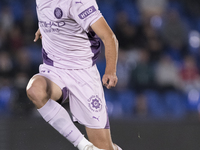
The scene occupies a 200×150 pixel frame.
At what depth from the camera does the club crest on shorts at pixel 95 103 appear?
316 cm

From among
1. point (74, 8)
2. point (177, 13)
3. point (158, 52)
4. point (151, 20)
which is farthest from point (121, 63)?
point (74, 8)

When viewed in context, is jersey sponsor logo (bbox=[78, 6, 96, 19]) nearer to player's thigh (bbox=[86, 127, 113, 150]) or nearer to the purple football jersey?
the purple football jersey

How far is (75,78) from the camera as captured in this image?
126 inches

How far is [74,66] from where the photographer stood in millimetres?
3219

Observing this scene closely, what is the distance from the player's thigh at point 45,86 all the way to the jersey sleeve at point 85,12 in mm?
578

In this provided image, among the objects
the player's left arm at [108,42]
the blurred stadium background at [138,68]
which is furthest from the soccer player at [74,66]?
the blurred stadium background at [138,68]

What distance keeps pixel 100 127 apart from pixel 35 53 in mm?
3452

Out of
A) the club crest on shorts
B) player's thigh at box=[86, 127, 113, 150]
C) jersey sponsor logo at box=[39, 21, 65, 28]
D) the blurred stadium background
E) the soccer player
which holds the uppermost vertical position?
jersey sponsor logo at box=[39, 21, 65, 28]

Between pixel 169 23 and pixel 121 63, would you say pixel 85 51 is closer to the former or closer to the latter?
pixel 121 63

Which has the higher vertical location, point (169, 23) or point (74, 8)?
point (74, 8)

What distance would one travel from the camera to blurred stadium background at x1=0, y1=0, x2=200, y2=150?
15.7 ft

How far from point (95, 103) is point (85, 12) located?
820mm

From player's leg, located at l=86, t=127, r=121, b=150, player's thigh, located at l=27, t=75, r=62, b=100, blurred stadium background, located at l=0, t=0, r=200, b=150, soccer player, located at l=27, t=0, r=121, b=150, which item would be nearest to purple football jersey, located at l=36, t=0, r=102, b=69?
soccer player, located at l=27, t=0, r=121, b=150

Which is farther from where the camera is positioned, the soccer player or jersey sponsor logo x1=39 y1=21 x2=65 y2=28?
jersey sponsor logo x1=39 y1=21 x2=65 y2=28
